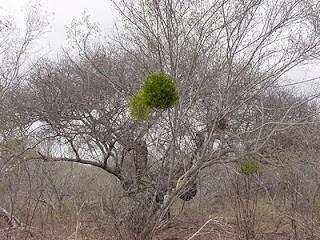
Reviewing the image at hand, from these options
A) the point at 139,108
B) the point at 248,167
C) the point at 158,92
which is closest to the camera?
the point at 158,92

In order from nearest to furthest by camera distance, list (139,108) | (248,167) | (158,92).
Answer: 1. (158,92)
2. (139,108)
3. (248,167)

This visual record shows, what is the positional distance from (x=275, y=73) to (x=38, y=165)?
419 centimetres

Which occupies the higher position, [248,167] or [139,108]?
[139,108]

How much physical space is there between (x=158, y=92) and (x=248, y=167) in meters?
2.72

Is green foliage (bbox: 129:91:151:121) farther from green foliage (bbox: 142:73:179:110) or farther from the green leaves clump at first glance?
green foliage (bbox: 142:73:179:110)

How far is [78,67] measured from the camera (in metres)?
12.9

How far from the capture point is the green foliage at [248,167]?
8773 millimetres

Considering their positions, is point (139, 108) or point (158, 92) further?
point (139, 108)

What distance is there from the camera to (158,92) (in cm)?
673

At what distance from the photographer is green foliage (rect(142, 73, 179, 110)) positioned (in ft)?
22.0

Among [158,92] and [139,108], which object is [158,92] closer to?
[158,92]

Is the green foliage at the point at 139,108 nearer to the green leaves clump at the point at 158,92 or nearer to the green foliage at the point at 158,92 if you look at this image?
the green leaves clump at the point at 158,92

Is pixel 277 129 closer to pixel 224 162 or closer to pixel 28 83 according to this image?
pixel 224 162

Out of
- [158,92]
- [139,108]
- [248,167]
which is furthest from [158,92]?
[248,167]
